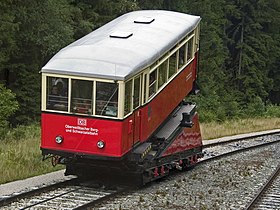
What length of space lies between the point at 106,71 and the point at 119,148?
1576 millimetres

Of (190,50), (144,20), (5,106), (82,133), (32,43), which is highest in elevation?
(144,20)

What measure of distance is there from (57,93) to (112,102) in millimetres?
1218

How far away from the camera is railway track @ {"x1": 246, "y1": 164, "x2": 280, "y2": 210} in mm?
13013

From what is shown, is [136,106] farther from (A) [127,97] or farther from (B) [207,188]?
(B) [207,188]

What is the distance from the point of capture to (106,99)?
12.9m

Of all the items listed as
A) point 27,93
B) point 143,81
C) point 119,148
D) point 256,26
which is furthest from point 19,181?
point 256,26

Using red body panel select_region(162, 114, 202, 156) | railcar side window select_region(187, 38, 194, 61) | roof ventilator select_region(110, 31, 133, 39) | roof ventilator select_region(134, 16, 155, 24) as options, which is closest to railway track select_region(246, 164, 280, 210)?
red body panel select_region(162, 114, 202, 156)

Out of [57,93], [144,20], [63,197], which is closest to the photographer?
[63,197]

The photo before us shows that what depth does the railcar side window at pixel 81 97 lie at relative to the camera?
42.7ft

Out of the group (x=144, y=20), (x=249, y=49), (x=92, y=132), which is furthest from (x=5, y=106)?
(x=249, y=49)

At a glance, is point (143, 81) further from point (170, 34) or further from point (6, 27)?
point (6, 27)

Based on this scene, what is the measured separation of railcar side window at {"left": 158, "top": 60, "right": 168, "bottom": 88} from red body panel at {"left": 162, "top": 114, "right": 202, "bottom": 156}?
1605mm

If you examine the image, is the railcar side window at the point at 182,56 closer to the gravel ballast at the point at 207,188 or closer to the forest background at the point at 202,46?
the gravel ballast at the point at 207,188

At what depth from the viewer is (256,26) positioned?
202 feet
